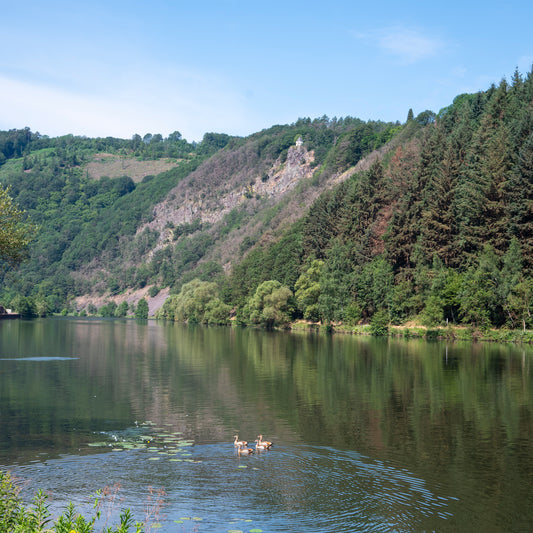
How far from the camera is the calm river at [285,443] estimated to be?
18.1 m

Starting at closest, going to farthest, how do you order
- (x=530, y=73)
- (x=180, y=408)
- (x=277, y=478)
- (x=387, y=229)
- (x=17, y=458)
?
(x=277, y=478) < (x=17, y=458) < (x=180, y=408) < (x=387, y=229) < (x=530, y=73)

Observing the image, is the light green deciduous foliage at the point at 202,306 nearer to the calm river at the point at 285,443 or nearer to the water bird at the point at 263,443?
the calm river at the point at 285,443

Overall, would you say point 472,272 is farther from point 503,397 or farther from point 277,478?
point 277,478

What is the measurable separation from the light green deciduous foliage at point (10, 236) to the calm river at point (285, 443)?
883 centimetres

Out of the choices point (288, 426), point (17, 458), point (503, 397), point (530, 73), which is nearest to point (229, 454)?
point (288, 426)

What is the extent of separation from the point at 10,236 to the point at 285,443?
78.7 ft

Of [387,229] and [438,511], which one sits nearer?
[438,511]

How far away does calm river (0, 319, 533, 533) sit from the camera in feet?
59.5

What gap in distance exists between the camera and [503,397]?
38469 mm

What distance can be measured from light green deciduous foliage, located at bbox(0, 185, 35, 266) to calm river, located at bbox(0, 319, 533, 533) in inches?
348

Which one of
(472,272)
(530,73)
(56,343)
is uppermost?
(530,73)

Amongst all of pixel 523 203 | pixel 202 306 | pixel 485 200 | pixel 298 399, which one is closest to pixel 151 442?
pixel 298 399

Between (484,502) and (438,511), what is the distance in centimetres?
186

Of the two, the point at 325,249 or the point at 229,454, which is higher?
the point at 325,249
